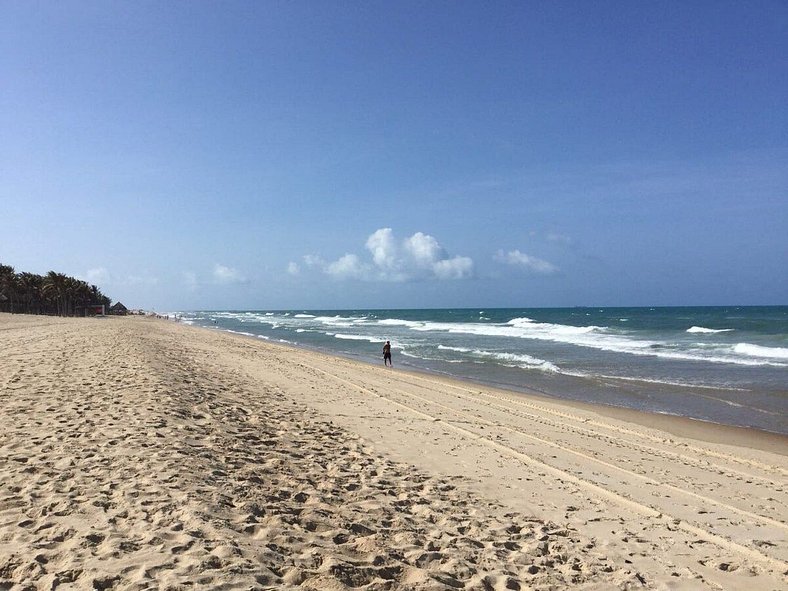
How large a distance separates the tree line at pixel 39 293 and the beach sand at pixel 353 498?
2877 inches

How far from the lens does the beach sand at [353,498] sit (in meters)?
4.16

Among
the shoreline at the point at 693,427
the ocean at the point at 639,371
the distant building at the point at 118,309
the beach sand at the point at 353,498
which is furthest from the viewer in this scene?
the distant building at the point at 118,309

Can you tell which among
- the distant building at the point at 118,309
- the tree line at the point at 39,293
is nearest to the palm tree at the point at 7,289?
the tree line at the point at 39,293

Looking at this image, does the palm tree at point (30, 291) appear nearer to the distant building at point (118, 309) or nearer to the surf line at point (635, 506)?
the distant building at point (118, 309)

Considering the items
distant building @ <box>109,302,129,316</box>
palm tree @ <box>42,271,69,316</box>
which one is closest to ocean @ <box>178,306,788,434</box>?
palm tree @ <box>42,271,69,316</box>

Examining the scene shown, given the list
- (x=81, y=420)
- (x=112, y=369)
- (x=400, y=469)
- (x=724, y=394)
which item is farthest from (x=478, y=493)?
(x=724, y=394)

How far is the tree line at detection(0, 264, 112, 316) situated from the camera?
235 feet

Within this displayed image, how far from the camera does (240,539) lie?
439 cm

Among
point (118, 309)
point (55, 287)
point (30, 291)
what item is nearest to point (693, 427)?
point (55, 287)

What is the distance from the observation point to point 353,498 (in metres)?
5.86

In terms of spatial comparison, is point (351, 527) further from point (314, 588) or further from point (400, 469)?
point (400, 469)

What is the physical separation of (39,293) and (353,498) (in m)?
86.8

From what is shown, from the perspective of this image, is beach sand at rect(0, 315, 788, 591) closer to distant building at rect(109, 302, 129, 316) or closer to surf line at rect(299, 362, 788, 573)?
surf line at rect(299, 362, 788, 573)

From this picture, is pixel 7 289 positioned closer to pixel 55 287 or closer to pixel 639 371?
pixel 55 287
